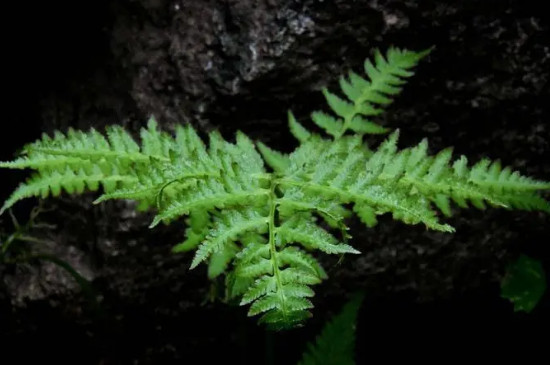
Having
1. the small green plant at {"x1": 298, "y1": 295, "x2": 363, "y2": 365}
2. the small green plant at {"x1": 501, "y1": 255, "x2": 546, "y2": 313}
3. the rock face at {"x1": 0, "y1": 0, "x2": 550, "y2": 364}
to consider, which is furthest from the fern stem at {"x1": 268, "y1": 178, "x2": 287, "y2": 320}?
the small green plant at {"x1": 501, "y1": 255, "x2": 546, "y2": 313}

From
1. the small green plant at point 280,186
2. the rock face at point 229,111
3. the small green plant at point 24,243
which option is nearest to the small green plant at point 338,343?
the rock face at point 229,111

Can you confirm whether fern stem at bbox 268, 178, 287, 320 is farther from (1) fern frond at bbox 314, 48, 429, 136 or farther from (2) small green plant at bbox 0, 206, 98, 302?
(2) small green plant at bbox 0, 206, 98, 302

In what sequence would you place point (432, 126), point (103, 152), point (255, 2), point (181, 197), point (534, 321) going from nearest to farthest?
point (181, 197) → point (103, 152) → point (255, 2) → point (432, 126) → point (534, 321)

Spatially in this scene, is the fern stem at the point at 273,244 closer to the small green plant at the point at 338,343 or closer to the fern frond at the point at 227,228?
the fern frond at the point at 227,228

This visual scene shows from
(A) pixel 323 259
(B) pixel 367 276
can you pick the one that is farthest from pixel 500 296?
(A) pixel 323 259

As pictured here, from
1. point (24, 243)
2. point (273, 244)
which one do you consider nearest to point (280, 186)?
point (273, 244)

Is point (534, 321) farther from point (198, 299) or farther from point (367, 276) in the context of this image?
point (198, 299)
